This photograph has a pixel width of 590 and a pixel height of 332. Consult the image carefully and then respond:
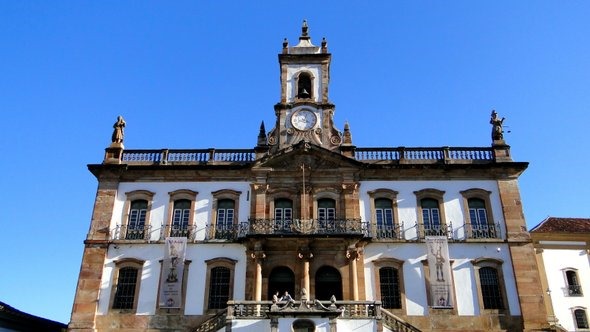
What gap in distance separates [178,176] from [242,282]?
21.2 ft

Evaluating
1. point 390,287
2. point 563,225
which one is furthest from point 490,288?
point 563,225

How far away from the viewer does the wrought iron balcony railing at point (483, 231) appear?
2489 centimetres

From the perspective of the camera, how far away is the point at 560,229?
30.1 m

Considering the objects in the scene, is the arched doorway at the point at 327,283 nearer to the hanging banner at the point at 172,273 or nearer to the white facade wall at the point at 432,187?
the white facade wall at the point at 432,187

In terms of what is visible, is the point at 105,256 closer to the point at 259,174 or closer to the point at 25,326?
the point at 25,326

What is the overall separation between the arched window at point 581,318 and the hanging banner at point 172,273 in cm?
2091

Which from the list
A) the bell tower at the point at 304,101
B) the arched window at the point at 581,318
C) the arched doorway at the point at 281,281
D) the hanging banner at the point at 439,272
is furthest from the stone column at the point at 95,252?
the arched window at the point at 581,318

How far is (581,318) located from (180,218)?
21.9 m

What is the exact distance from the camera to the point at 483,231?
25.0 m

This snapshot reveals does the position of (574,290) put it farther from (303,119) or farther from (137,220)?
(137,220)

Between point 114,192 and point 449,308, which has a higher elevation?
point 114,192

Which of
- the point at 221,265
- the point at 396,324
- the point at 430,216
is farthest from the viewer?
the point at 430,216

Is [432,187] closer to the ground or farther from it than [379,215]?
farther from it

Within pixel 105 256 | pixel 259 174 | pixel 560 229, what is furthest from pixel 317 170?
pixel 560 229
